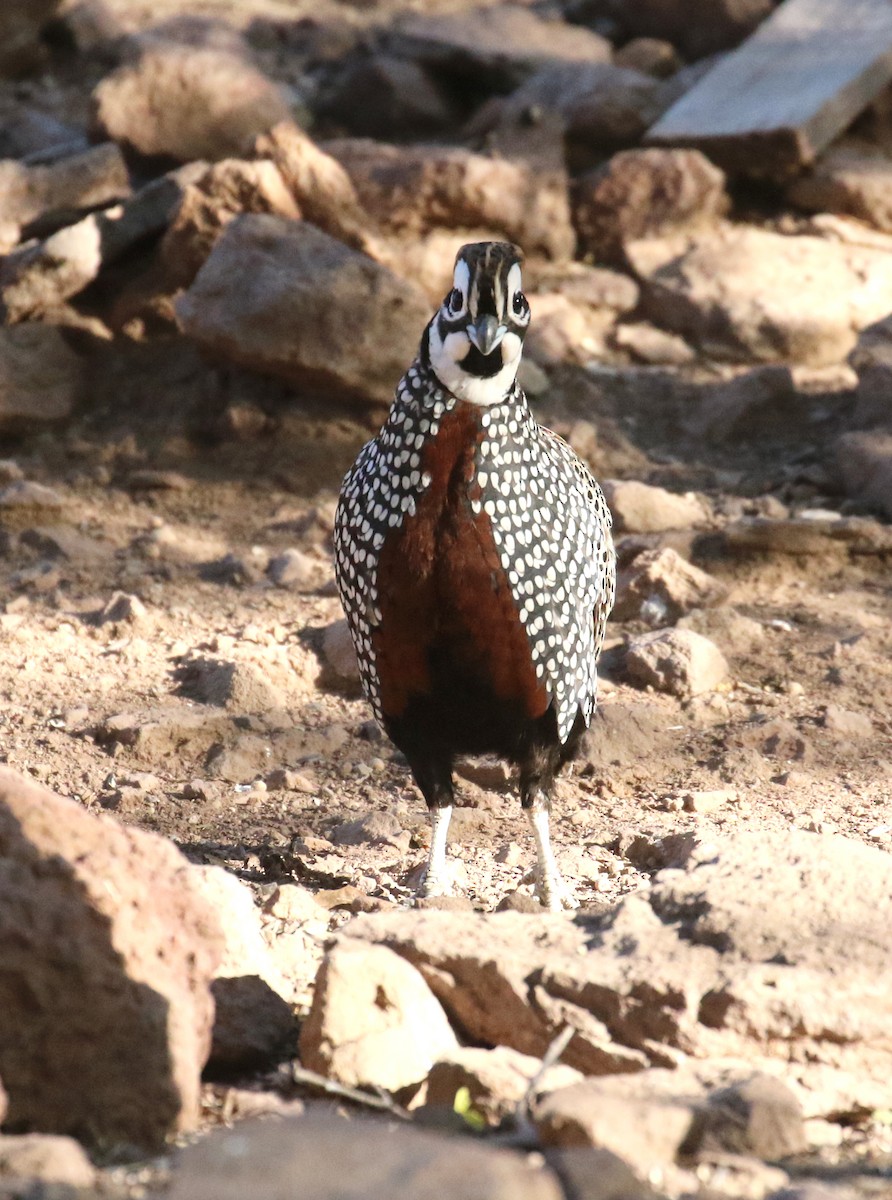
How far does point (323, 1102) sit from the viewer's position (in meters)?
3.29

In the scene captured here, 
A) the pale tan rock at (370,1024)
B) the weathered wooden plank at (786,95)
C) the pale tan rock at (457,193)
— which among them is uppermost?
the weathered wooden plank at (786,95)

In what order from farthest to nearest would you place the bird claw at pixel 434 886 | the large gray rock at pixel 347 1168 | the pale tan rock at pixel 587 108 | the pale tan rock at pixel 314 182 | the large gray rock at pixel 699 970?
the pale tan rock at pixel 587 108
the pale tan rock at pixel 314 182
the bird claw at pixel 434 886
the large gray rock at pixel 699 970
the large gray rock at pixel 347 1168

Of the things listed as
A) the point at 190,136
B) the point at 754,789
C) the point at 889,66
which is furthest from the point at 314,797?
the point at 889,66

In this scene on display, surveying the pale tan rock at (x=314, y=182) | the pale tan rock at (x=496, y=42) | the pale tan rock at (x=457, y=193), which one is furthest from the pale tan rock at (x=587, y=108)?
the pale tan rock at (x=314, y=182)

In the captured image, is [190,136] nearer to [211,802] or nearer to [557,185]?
[557,185]

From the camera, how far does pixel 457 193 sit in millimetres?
9734

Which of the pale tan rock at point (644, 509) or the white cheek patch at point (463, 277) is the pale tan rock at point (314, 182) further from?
the white cheek patch at point (463, 277)

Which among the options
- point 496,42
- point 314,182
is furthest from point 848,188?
point 314,182

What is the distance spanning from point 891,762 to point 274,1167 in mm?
3863

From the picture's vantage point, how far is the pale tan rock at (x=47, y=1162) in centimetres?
265

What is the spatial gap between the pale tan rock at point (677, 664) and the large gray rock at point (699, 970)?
8.00ft

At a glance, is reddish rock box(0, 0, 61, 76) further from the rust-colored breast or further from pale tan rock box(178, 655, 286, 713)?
the rust-colored breast

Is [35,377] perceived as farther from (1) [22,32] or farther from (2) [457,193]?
(1) [22,32]

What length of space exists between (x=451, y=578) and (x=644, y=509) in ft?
11.5
